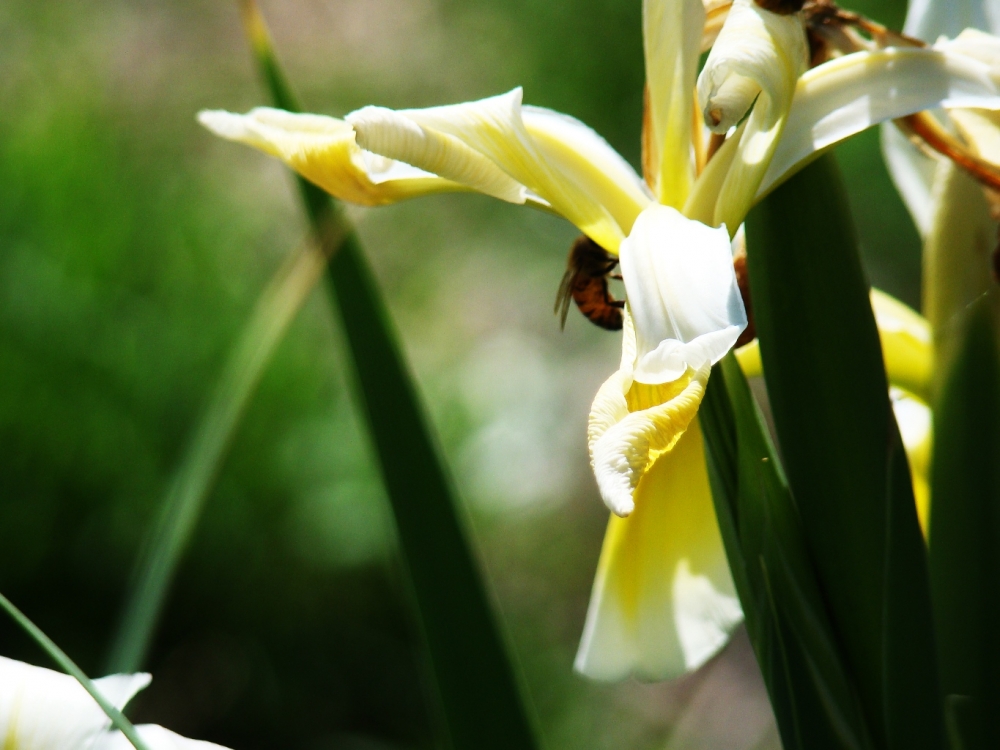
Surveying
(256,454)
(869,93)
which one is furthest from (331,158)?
(256,454)

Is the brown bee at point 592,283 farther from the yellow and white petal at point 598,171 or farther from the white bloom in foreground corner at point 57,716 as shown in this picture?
the white bloom in foreground corner at point 57,716

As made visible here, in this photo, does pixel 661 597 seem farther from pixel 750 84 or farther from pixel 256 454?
pixel 256 454

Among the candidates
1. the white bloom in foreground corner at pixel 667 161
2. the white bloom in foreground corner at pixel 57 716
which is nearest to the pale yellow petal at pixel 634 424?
the white bloom in foreground corner at pixel 667 161

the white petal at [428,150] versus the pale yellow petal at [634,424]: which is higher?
the white petal at [428,150]

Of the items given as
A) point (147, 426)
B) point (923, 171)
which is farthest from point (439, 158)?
point (147, 426)

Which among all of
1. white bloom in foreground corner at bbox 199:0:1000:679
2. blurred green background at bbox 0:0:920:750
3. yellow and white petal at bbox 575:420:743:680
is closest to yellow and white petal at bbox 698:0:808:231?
white bloom in foreground corner at bbox 199:0:1000:679

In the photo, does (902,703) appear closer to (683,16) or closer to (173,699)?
(683,16)
